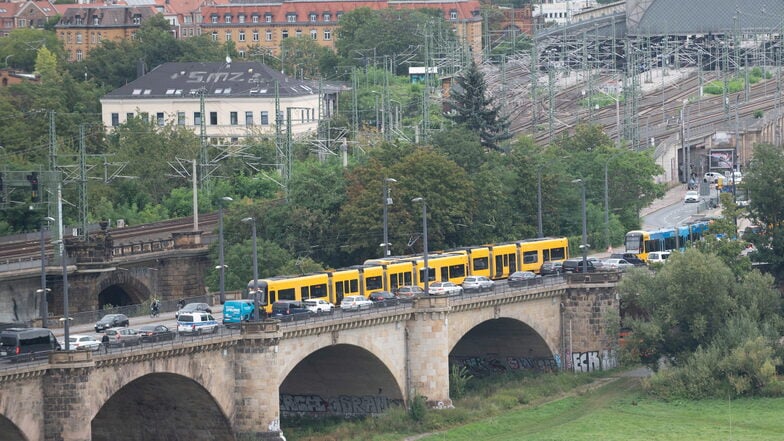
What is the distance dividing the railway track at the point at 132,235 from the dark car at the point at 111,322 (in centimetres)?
1742

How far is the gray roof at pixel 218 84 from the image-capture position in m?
193

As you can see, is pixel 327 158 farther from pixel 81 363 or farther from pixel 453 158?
pixel 81 363

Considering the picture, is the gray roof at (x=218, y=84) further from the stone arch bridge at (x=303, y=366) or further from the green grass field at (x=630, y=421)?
the green grass field at (x=630, y=421)

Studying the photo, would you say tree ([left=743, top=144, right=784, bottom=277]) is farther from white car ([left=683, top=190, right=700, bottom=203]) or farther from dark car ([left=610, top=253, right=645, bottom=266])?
white car ([left=683, top=190, right=700, bottom=203])

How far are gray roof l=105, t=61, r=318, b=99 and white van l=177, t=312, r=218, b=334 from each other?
8876 cm

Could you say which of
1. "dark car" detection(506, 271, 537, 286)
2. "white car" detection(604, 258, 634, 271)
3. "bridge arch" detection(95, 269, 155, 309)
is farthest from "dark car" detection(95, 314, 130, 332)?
"white car" detection(604, 258, 634, 271)

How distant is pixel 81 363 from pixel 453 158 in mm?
58098

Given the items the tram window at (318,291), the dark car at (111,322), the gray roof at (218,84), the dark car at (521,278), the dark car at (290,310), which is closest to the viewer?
the dark car at (290,310)

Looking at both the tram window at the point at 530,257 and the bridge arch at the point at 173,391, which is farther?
the tram window at the point at 530,257

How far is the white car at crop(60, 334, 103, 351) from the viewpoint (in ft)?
306

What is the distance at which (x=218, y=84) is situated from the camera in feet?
642

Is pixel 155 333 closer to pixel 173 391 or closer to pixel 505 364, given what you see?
pixel 173 391

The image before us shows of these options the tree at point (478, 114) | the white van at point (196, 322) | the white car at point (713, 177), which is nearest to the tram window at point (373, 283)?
the white van at point (196, 322)

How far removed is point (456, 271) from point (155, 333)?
2799 centimetres
